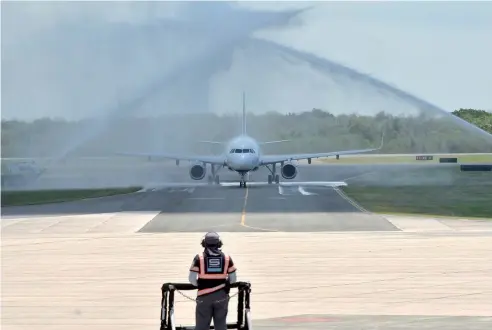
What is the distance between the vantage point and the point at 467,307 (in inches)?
853

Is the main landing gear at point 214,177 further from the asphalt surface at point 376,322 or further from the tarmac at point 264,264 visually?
the asphalt surface at point 376,322

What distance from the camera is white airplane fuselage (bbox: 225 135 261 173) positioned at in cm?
7444

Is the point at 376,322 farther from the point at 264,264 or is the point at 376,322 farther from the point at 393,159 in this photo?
the point at 393,159

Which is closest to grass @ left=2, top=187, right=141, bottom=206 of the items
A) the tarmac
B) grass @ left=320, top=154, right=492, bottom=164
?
the tarmac

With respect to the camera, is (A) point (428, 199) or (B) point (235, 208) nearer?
(B) point (235, 208)

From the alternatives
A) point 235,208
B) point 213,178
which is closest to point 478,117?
point 213,178

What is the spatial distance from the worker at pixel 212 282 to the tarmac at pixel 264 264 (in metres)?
4.26

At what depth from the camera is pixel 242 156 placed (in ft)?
244

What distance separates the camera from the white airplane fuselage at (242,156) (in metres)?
74.4

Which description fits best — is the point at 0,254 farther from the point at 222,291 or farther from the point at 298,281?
the point at 222,291

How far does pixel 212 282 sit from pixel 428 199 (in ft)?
154

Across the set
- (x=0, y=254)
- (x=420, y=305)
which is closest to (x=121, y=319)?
(x=420, y=305)

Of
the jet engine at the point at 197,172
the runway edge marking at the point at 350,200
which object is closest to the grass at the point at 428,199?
the runway edge marking at the point at 350,200

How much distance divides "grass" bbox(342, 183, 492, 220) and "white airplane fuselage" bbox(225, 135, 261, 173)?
667cm
